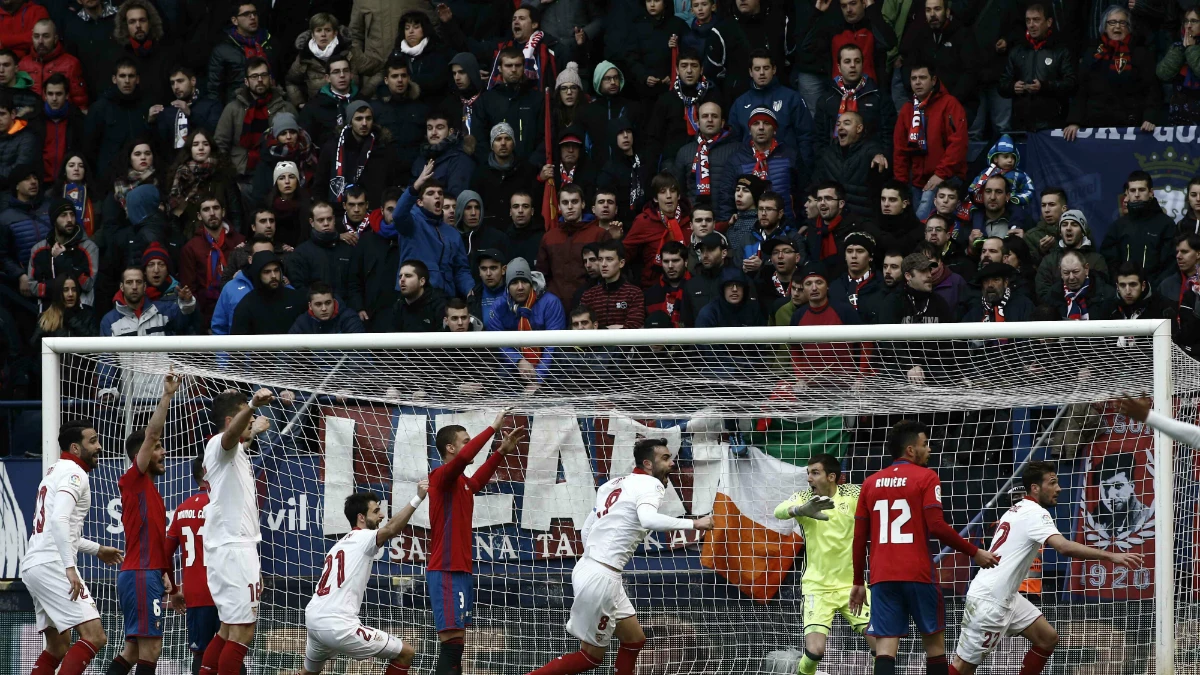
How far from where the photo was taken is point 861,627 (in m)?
10.9

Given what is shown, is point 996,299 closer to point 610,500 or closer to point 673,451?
point 673,451

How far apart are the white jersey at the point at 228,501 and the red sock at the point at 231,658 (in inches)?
23.1

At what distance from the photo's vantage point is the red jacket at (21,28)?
16391 mm

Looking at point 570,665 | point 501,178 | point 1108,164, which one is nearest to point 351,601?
point 570,665

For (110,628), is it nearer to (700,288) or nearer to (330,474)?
(330,474)

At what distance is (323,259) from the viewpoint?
44.8ft

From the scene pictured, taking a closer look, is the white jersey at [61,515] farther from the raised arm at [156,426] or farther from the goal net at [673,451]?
the goal net at [673,451]

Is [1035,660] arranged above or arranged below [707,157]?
below

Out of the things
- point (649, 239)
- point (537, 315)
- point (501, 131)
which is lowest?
point (537, 315)

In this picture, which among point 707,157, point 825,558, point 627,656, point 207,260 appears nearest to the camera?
point 627,656

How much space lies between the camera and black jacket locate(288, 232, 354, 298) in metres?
13.6

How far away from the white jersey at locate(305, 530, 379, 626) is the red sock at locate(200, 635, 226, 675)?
1.81ft

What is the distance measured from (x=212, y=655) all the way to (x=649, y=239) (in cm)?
513

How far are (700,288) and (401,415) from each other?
2.43 meters
